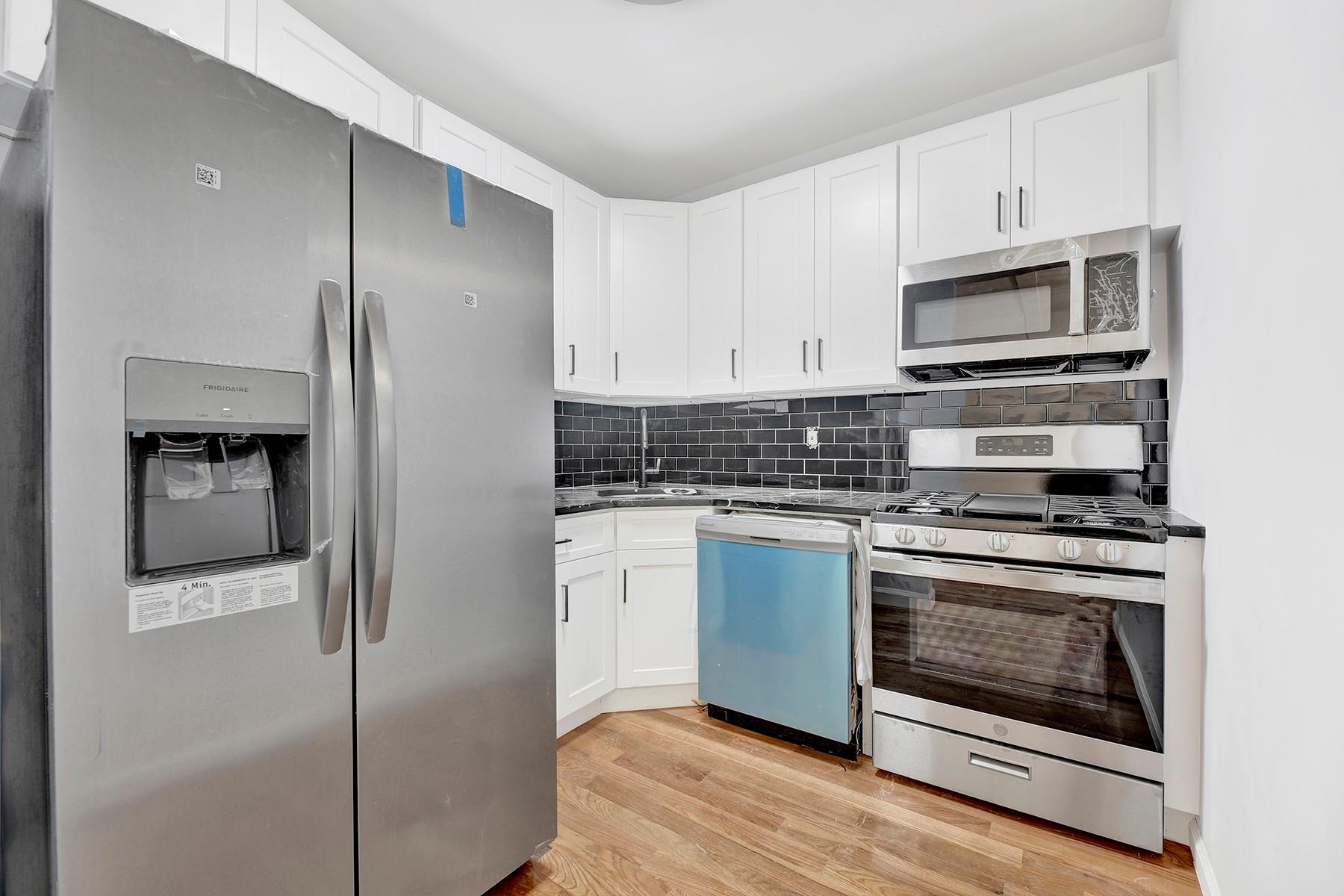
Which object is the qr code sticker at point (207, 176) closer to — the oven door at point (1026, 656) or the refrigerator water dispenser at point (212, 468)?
the refrigerator water dispenser at point (212, 468)

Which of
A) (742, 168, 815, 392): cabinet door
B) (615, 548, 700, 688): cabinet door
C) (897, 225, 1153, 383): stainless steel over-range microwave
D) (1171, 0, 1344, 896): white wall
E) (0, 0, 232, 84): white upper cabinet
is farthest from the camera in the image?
(742, 168, 815, 392): cabinet door

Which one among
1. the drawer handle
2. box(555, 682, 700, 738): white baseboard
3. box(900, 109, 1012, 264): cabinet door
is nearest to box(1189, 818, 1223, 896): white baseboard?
the drawer handle

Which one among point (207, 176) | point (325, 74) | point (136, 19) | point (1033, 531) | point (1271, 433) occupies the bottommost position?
point (1033, 531)

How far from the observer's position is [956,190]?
2.30 metres

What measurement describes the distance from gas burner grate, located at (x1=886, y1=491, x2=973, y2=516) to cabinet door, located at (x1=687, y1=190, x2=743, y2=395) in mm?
950

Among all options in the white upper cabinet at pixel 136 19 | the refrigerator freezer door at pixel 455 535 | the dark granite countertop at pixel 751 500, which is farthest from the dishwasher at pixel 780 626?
the white upper cabinet at pixel 136 19

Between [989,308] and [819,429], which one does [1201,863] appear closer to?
[989,308]

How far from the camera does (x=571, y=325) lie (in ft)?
8.96

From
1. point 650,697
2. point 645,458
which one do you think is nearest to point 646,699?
point 650,697

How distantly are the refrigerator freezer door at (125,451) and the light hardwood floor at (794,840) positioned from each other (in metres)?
0.80

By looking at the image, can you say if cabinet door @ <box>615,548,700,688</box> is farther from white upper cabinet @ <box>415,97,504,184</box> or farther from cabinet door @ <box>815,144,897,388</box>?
white upper cabinet @ <box>415,97,504,184</box>

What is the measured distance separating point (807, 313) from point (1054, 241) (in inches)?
37.2

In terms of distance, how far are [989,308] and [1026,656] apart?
3.93 ft

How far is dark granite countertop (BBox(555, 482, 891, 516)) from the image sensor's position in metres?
2.29
